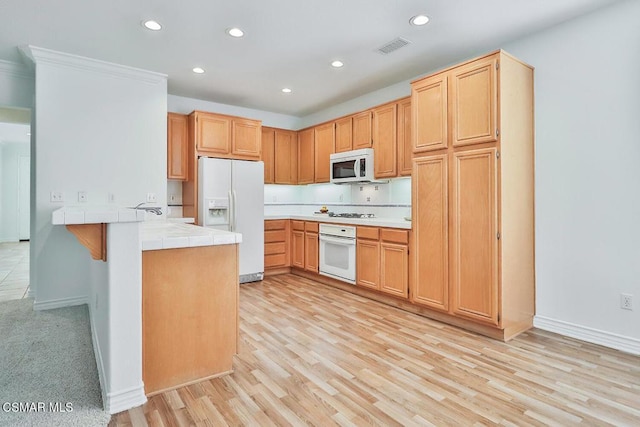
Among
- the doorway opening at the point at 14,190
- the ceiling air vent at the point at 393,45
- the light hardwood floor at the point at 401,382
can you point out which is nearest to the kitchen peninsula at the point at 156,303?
the light hardwood floor at the point at 401,382

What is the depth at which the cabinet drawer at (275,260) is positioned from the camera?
16.5 ft

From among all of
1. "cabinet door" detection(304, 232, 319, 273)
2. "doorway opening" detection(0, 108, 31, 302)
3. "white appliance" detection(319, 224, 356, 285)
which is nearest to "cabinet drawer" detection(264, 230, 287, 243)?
"cabinet door" detection(304, 232, 319, 273)

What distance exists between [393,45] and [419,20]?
0.47 m

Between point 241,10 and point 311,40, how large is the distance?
73cm

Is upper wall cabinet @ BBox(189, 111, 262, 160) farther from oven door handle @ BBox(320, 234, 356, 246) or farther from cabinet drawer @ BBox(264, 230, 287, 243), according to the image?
oven door handle @ BBox(320, 234, 356, 246)

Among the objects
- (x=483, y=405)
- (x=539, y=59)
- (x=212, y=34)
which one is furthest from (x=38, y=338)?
(x=539, y=59)

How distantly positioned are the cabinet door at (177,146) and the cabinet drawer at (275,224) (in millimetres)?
1289

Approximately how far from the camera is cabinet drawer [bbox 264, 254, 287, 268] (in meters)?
5.02

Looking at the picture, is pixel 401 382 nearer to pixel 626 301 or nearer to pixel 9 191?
pixel 626 301

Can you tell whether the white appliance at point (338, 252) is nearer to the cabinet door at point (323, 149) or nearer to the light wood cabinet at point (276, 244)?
the light wood cabinet at point (276, 244)

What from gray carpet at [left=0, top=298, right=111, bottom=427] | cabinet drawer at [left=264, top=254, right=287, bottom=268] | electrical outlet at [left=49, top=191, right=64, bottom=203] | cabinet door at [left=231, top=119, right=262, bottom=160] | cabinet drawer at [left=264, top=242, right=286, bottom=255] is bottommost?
gray carpet at [left=0, top=298, right=111, bottom=427]

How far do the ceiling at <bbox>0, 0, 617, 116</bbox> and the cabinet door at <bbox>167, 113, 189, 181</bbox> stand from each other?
0.58 m

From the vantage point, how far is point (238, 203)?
15.2ft

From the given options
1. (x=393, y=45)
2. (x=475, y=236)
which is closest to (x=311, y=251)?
(x=475, y=236)
